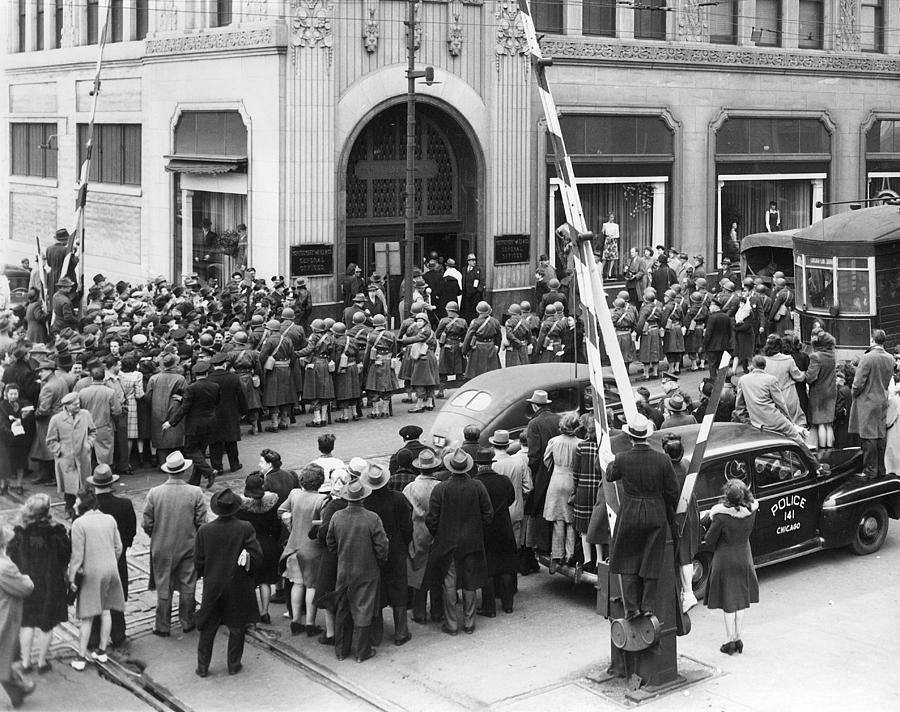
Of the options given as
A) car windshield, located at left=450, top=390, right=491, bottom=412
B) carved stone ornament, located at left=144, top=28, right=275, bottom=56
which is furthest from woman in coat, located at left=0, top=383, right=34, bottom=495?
carved stone ornament, located at left=144, top=28, right=275, bottom=56

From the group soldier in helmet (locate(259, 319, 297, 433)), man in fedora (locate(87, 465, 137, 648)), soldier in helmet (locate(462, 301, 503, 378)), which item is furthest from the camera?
soldier in helmet (locate(462, 301, 503, 378))

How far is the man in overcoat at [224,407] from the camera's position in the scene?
16.9m

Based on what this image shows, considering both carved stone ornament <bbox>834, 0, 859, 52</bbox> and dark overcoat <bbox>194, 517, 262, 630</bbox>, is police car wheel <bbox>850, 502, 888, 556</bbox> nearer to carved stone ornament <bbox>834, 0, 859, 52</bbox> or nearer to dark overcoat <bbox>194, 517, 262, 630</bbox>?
dark overcoat <bbox>194, 517, 262, 630</bbox>

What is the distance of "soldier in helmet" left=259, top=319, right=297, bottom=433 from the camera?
770 inches

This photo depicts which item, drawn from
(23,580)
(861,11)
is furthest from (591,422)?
(861,11)

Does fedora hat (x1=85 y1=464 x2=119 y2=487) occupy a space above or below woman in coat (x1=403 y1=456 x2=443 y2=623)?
above

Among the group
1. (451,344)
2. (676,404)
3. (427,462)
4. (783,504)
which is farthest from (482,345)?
(427,462)

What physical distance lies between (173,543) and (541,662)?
3450 millimetres

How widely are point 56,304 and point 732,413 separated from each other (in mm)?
12774

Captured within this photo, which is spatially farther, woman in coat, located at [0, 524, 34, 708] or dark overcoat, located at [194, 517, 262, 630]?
dark overcoat, located at [194, 517, 262, 630]

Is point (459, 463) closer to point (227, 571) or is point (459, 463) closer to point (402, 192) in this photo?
Answer: point (227, 571)

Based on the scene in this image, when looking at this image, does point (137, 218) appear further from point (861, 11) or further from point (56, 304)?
point (861, 11)

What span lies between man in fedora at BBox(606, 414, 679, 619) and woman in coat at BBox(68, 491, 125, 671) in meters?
4.26

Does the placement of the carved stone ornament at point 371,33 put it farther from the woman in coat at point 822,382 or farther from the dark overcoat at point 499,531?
the dark overcoat at point 499,531
